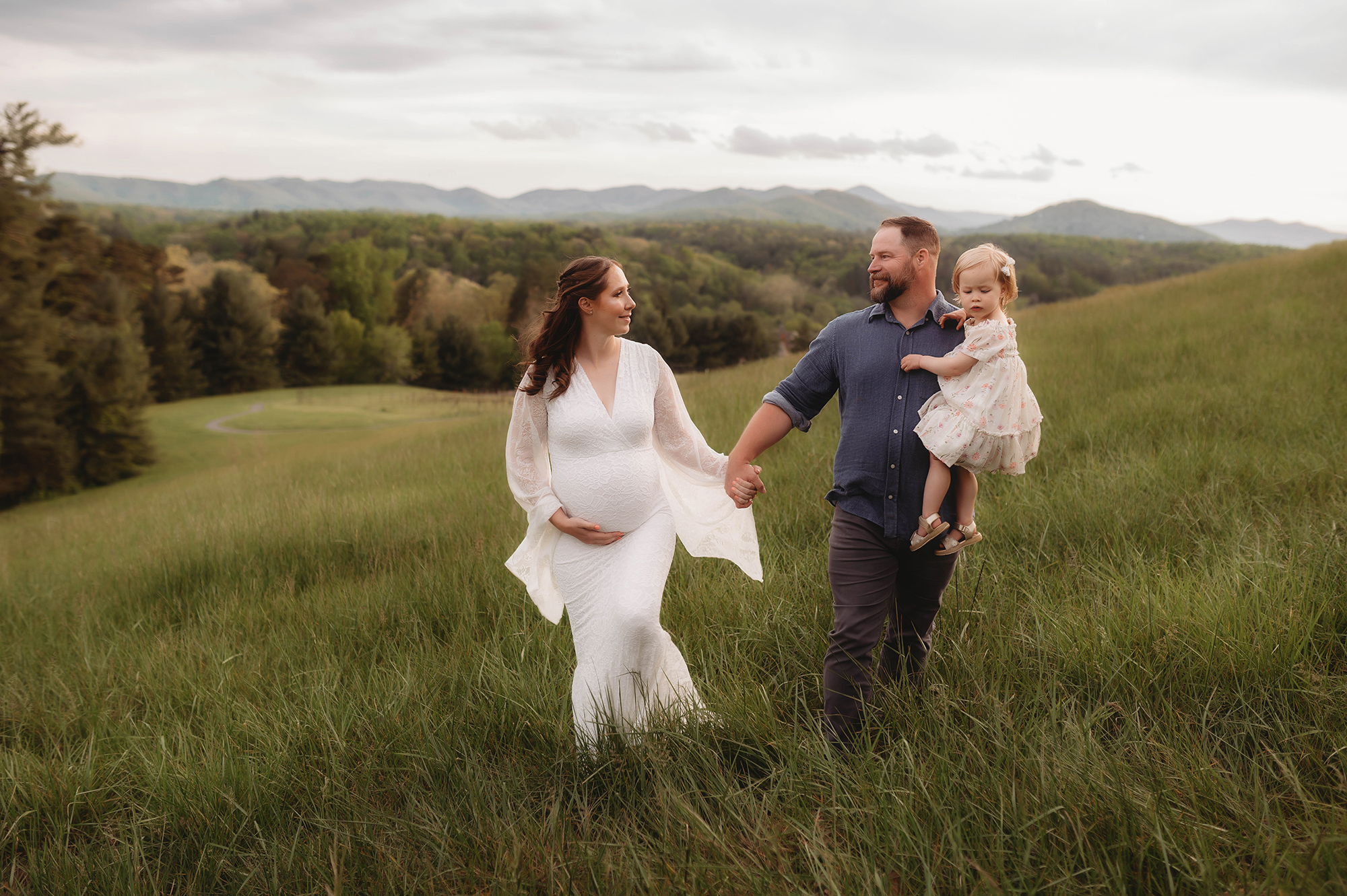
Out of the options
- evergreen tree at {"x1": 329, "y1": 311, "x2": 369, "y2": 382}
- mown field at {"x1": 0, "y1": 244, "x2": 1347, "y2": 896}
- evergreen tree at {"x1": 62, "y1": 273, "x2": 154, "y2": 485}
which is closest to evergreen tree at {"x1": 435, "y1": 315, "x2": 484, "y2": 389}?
evergreen tree at {"x1": 329, "y1": 311, "x2": 369, "y2": 382}

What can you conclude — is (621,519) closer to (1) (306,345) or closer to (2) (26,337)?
(2) (26,337)

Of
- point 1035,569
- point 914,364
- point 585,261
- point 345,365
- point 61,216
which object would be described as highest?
point 61,216

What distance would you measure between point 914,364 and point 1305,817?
5.87ft

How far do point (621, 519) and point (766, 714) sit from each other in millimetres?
1037

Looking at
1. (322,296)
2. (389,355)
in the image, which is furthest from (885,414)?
(322,296)

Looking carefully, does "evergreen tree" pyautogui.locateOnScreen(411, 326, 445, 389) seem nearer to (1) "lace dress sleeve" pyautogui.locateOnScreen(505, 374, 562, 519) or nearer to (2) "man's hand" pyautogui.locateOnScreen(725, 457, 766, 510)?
(1) "lace dress sleeve" pyautogui.locateOnScreen(505, 374, 562, 519)

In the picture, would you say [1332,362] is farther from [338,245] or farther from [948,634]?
[338,245]

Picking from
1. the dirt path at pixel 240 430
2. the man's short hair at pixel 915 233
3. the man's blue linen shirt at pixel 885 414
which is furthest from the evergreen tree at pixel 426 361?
the man's short hair at pixel 915 233

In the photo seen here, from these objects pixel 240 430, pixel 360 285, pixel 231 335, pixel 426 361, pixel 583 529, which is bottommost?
pixel 240 430

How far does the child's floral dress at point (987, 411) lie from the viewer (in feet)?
8.46

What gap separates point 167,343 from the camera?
153 feet

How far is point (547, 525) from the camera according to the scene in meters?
3.34

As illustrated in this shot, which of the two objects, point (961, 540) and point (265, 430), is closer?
point (961, 540)

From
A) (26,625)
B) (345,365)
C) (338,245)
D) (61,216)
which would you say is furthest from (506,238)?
(26,625)
